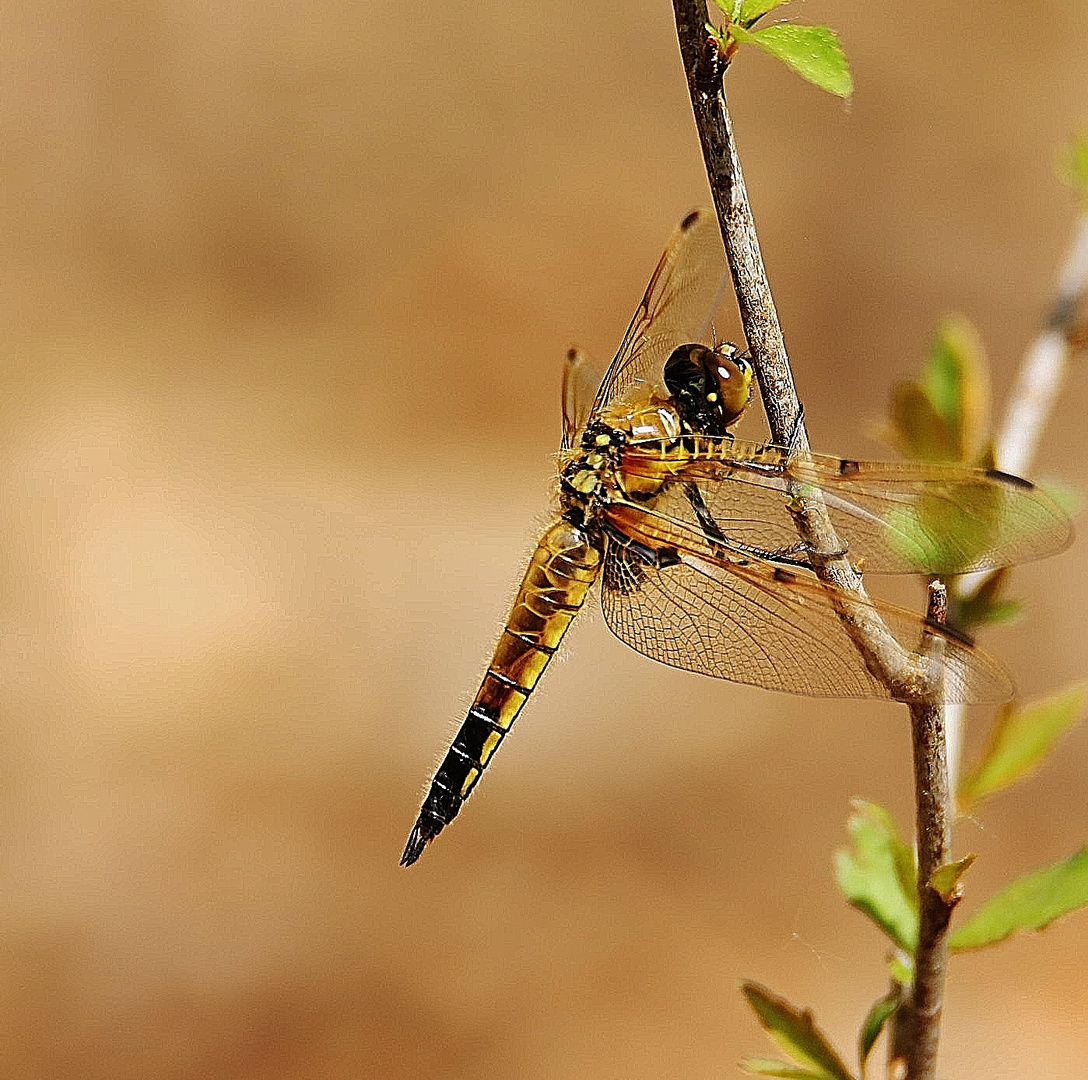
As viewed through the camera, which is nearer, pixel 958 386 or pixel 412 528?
pixel 958 386

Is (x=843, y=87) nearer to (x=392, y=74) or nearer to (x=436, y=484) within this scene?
(x=436, y=484)

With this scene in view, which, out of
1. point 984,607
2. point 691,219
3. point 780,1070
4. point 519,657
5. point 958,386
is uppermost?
point 691,219

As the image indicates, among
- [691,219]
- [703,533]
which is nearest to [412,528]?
[691,219]

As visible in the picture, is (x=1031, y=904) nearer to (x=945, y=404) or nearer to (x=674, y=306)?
(x=945, y=404)

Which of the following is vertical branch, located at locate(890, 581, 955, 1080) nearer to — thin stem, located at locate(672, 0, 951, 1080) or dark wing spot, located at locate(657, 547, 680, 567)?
thin stem, located at locate(672, 0, 951, 1080)

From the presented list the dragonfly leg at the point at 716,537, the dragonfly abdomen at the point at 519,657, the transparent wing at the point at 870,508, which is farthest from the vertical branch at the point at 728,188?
the dragonfly abdomen at the point at 519,657

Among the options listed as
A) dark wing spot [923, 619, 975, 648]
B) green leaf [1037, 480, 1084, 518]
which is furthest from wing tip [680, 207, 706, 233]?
dark wing spot [923, 619, 975, 648]

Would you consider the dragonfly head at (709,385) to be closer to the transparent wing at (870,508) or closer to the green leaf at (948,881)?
the transparent wing at (870,508)
